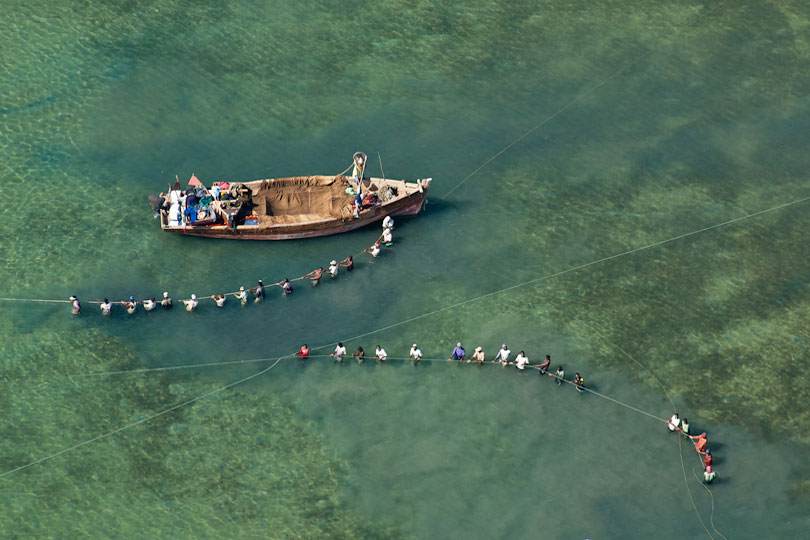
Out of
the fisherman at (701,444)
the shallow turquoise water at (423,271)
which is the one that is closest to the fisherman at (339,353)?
the shallow turquoise water at (423,271)

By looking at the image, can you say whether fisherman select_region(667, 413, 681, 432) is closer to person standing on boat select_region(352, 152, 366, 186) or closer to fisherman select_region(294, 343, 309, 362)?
fisherman select_region(294, 343, 309, 362)

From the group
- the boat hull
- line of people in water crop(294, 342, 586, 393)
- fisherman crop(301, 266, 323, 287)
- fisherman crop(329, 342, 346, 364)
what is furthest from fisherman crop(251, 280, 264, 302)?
fisherman crop(329, 342, 346, 364)

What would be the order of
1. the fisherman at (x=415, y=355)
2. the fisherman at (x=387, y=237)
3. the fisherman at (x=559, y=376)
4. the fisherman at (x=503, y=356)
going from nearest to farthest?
the fisherman at (x=559, y=376), the fisherman at (x=503, y=356), the fisherman at (x=415, y=355), the fisherman at (x=387, y=237)

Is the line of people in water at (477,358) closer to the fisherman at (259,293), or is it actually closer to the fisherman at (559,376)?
the fisherman at (559,376)

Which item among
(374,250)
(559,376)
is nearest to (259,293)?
(374,250)

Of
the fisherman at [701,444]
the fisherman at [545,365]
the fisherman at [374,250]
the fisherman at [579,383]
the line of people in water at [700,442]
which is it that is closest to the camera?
the line of people in water at [700,442]

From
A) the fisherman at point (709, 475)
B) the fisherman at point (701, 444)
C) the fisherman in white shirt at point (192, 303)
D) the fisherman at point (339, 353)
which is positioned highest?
the fisherman in white shirt at point (192, 303)
